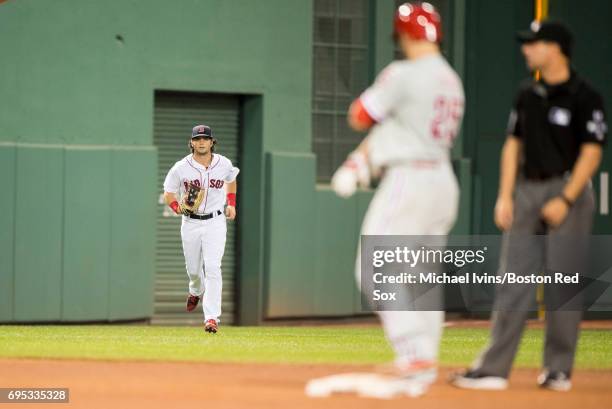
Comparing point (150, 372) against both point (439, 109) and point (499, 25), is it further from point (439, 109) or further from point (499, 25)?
point (499, 25)

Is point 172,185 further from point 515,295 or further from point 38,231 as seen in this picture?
point 515,295

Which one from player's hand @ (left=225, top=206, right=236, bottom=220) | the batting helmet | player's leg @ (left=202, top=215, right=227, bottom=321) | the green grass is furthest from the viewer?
player's hand @ (left=225, top=206, right=236, bottom=220)

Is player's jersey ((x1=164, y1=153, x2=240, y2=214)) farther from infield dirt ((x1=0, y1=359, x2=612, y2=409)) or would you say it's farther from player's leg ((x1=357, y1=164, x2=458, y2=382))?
player's leg ((x1=357, y1=164, x2=458, y2=382))

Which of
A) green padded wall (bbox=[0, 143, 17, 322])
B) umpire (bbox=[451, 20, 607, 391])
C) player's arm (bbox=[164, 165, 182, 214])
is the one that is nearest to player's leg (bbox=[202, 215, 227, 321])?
player's arm (bbox=[164, 165, 182, 214])

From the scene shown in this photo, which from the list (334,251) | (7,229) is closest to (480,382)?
(7,229)

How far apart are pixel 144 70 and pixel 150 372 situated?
946 centimetres

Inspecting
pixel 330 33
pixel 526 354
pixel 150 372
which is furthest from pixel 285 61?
pixel 150 372

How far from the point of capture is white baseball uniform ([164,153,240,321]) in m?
14.5

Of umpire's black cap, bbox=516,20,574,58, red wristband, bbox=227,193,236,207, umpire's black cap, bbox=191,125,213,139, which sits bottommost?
red wristband, bbox=227,193,236,207

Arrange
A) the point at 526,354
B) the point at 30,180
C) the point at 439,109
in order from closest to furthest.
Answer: the point at 439,109, the point at 526,354, the point at 30,180

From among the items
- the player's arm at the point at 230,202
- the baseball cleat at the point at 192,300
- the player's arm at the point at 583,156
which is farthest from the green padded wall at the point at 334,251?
the player's arm at the point at 583,156

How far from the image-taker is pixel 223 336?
554 inches

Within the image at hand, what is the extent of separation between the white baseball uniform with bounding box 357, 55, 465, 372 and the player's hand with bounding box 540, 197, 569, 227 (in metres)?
0.57

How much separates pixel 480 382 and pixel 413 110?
1754 millimetres
